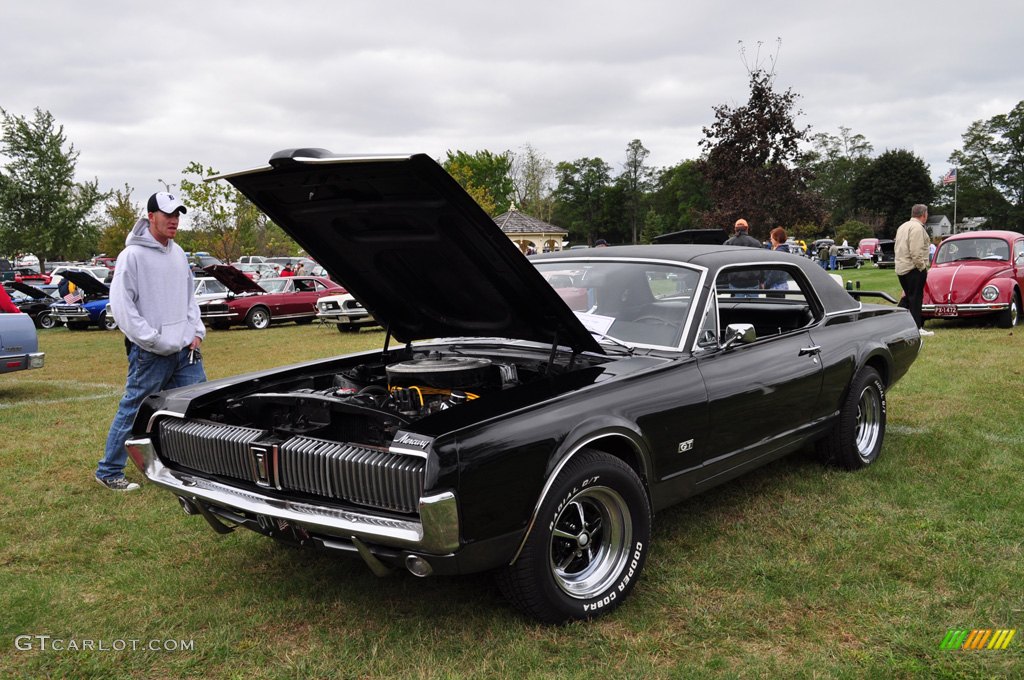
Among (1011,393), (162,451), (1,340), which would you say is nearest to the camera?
(162,451)

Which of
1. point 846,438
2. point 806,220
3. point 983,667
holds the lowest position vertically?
point 983,667

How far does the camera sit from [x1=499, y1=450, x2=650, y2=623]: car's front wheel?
8.90 ft

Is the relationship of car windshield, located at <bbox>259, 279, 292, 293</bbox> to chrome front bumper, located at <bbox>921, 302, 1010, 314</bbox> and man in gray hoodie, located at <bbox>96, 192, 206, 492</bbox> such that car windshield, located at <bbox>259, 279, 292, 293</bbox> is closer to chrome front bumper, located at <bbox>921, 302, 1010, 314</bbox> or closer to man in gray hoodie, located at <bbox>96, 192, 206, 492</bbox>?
chrome front bumper, located at <bbox>921, 302, 1010, 314</bbox>

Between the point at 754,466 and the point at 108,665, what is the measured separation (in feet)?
9.82

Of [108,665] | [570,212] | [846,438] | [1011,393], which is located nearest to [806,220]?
[1011,393]

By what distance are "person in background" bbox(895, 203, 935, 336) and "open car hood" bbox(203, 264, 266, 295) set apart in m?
13.9

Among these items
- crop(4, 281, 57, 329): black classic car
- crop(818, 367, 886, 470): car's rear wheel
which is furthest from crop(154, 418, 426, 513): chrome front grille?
crop(4, 281, 57, 329): black classic car

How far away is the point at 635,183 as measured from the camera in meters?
92.4

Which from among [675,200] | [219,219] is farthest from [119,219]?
[675,200]

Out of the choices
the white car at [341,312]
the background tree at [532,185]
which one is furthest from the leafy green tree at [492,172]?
the white car at [341,312]

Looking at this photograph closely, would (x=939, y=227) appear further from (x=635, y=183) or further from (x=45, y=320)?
(x=45, y=320)

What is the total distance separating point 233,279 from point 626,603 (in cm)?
1681

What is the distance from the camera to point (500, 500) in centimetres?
256

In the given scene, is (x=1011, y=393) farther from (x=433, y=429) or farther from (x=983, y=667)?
(x=433, y=429)
